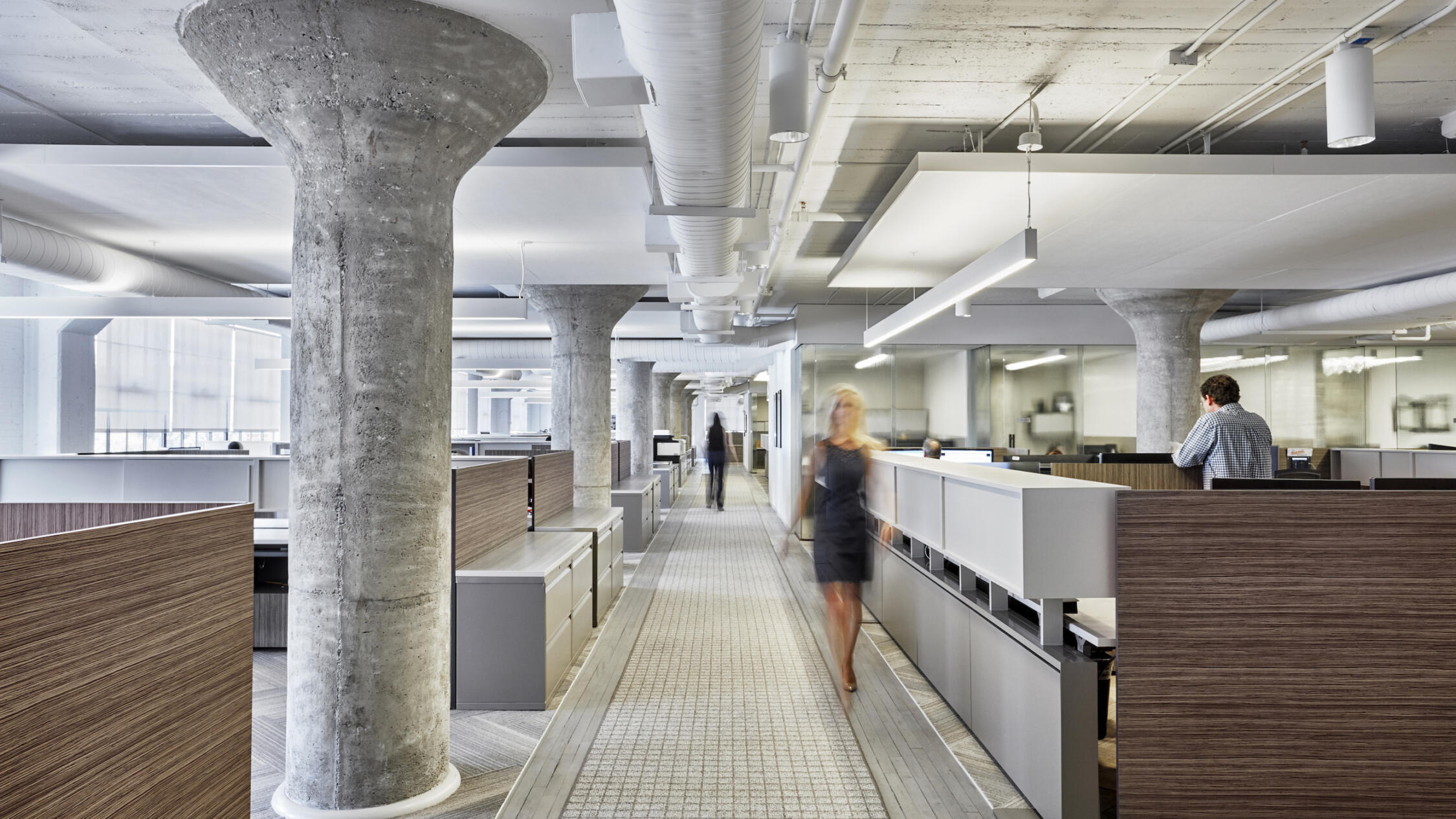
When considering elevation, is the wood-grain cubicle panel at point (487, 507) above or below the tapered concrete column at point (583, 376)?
below

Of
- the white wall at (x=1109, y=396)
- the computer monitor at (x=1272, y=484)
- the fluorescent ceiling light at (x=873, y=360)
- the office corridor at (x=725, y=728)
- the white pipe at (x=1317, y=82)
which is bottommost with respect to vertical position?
the office corridor at (x=725, y=728)

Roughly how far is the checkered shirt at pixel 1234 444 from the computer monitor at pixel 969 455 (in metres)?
3.46

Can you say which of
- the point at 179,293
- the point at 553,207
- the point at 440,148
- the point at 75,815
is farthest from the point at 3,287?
the point at 75,815

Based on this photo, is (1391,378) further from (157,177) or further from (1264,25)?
(157,177)

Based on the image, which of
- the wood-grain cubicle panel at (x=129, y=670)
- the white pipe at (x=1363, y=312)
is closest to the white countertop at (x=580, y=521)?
the wood-grain cubicle panel at (x=129, y=670)

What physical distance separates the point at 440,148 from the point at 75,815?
2564 mm

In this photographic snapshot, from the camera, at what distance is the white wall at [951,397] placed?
40.2 ft

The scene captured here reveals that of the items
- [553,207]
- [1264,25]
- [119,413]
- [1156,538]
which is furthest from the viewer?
[119,413]

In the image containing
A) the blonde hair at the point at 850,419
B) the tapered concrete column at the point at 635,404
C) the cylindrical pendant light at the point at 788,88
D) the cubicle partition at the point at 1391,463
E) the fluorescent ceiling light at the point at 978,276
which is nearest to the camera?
the cylindrical pendant light at the point at 788,88

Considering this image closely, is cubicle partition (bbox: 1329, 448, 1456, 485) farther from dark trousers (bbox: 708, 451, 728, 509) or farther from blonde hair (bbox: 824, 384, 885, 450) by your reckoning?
dark trousers (bbox: 708, 451, 728, 509)

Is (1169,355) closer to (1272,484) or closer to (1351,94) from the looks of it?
(1351,94)

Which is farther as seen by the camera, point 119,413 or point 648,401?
point 648,401

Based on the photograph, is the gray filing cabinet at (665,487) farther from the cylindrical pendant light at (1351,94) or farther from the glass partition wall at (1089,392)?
the cylindrical pendant light at (1351,94)

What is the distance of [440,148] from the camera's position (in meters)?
3.45
